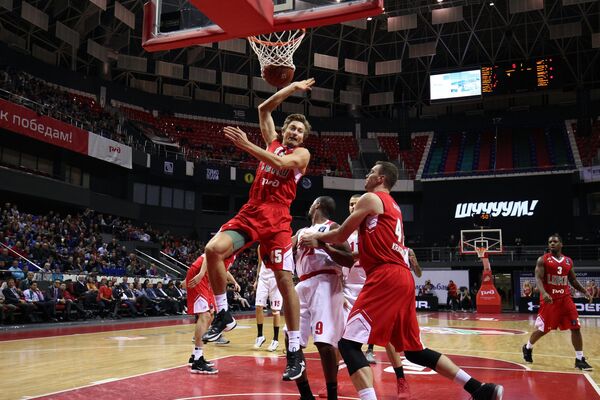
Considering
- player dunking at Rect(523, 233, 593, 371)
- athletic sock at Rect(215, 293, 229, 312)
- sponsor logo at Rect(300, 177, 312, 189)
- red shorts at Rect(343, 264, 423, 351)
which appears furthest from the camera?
sponsor logo at Rect(300, 177, 312, 189)

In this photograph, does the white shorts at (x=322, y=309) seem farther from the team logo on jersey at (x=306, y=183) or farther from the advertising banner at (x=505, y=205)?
the advertising banner at (x=505, y=205)

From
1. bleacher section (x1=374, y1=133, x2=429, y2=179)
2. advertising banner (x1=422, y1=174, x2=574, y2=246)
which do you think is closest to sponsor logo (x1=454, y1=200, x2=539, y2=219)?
advertising banner (x1=422, y1=174, x2=574, y2=246)

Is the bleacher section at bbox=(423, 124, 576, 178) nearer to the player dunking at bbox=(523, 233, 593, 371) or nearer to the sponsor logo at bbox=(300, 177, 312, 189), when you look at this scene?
the sponsor logo at bbox=(300, 177, 312, 189)

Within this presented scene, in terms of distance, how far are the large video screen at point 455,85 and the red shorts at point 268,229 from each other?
2814 cm

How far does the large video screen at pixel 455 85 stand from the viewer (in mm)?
30766

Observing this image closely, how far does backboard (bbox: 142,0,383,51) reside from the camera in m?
5.54

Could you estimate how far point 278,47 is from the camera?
271 inches

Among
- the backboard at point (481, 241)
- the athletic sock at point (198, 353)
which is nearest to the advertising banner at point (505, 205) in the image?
the backboard at point (481, 241)

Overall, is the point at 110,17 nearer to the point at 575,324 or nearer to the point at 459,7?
the point at 459,7

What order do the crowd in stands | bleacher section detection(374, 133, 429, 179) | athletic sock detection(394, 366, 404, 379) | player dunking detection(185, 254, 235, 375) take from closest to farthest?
athletic sock detection(394, 366, 404, 379), player dunking detection(185, 254, 235, 375), the crowd in stands, bleacher section detection(374, 133, 429, 179)

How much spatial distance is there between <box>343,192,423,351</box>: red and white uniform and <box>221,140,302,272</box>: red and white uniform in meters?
0.85

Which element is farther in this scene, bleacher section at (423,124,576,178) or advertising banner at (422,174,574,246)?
bleacher section at (423,124,576,178)

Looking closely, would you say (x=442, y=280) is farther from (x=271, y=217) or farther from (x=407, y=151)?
(x=271, y=217)

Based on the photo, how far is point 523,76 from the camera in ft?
97.9
